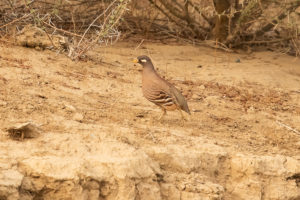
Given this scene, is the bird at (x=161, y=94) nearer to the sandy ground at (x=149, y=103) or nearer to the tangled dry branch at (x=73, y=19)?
the sandy ground at (x=149, y=103)

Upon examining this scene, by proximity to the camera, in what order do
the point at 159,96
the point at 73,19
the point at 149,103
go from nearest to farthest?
the point at 159,96 < the point at 149,103 < the point at 73,19

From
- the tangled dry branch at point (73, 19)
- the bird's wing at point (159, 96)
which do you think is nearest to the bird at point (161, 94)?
the bird's wing at point (159, 96)

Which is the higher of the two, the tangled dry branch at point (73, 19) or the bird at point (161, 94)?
the tangled dry branch at point (73, 19)

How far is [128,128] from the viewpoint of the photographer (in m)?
5.24

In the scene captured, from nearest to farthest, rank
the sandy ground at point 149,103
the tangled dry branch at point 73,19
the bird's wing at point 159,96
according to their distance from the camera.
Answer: the sandy ground at point 149,103 → the bird's wing at point 159,96 → the tangled dry branch at point 73,19

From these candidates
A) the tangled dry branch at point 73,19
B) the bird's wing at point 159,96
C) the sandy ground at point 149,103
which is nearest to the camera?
the sandy ground at point 149,103

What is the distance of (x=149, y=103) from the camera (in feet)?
21.1

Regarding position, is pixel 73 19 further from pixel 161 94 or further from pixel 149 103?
pixel 161 94

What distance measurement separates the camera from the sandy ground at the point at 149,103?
A: 512cm

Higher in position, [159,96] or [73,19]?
[73,19]

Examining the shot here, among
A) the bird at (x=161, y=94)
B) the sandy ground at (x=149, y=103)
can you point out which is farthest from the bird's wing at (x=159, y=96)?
the sandy ground at (x=149, y=103)

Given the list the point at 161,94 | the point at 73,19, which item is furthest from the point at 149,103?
the point at 73,19

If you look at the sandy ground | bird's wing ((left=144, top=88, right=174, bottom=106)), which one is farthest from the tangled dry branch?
bird's wing ((left=144, top=88, right=174, bottom=106))

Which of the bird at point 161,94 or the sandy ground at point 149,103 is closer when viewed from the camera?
the sandy ground at point 149,103
